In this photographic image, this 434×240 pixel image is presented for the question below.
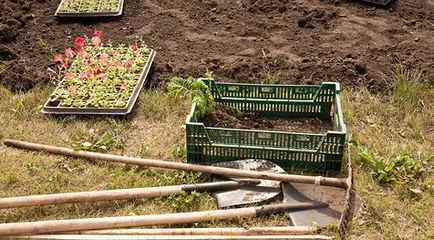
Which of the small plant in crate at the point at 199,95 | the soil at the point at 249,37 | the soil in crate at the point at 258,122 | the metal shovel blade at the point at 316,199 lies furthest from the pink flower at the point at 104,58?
the metal shovel blade at the point at 316,199

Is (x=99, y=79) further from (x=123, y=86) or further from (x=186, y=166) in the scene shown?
(x=186, y=166)

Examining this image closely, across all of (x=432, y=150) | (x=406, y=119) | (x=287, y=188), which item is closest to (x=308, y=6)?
(x=406, y=119)

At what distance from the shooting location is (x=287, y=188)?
13.0 feet

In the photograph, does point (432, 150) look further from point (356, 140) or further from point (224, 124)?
point (224, 124)

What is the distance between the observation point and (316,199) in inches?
152

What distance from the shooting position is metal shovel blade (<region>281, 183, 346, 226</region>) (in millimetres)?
3672

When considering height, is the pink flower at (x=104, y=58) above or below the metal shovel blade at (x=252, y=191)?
above

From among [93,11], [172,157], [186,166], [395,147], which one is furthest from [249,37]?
[186,166]

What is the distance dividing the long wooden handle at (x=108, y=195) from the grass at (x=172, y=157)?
0.25ft

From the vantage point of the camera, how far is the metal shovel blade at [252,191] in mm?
3863

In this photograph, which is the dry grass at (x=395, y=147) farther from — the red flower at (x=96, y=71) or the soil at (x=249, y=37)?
the red flower at (x=96, y=71)

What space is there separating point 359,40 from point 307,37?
0.61 metres

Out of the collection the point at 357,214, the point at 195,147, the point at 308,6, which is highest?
the point at 308,6

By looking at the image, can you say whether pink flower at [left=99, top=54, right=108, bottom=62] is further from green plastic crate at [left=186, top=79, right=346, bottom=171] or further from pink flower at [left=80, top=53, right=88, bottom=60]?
green plastic crate at [left=186, top=79, right=346, bottom=171]
